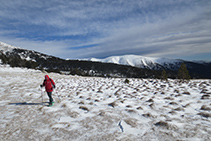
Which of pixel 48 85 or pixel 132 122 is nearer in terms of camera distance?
pixel 132 122

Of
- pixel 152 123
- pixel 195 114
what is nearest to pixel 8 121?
pixel 152 123

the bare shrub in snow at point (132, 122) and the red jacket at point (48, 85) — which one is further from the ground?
the red jacket at point (48, 85)

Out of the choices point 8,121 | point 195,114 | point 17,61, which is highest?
point 17,61

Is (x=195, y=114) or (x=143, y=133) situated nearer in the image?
(x=143, y=133)

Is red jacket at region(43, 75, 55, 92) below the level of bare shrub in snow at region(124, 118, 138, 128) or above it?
above

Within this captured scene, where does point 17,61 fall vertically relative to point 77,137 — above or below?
above

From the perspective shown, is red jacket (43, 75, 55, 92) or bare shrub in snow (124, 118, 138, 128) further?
red jacket (43, 75, 55, 92)

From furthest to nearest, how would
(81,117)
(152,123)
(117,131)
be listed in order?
(81,117)
(152,123)
(117,131)

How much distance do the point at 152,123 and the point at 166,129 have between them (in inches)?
21.8

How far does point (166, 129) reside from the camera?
11.6ft

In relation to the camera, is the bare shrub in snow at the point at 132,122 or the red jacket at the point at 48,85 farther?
the red jacket at the point at 48,85

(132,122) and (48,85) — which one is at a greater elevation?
(48,85)

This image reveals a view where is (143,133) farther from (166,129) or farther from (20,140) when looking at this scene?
(20,140)

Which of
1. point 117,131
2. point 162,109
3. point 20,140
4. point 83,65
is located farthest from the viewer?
point 83,65
